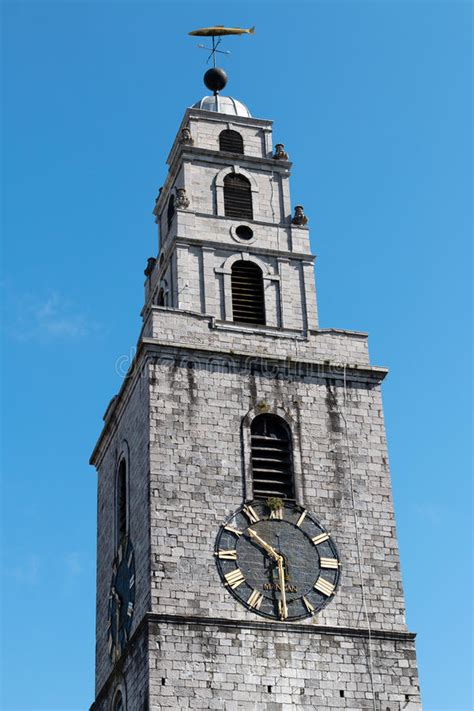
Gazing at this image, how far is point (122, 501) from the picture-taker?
33.2m

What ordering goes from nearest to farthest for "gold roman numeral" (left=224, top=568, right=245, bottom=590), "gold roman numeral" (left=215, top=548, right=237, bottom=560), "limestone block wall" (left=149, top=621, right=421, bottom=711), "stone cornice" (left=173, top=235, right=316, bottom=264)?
"limestone block wall" (left=149, top=621, right=421, bottom=711) < "gold roman numeral" (left=224, top=568, right=245, bottom=590) < "gold roman numeral" (left=215, top=548, right=237, bottom=560) < "stone cornice" (left=173, top=235, right=316, bottom=264)

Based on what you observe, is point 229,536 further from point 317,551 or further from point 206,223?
point 206,223

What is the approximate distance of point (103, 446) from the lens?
117ft

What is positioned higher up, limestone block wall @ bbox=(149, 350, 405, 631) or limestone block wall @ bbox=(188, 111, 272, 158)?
limestone block wall @ bbox=(188, 111, 272, 158)

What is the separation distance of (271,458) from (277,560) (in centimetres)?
274

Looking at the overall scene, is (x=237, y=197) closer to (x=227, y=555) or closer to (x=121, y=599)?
(x=227, y=555)

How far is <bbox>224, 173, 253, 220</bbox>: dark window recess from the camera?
119ft

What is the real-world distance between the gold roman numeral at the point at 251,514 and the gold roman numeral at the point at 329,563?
1.70m

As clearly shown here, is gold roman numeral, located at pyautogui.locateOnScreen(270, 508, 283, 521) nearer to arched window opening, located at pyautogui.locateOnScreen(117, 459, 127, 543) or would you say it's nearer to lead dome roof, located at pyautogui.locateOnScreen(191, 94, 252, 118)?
arched window opening, located at pyautogui.locateOnScreen(117, 459, 127, 543)

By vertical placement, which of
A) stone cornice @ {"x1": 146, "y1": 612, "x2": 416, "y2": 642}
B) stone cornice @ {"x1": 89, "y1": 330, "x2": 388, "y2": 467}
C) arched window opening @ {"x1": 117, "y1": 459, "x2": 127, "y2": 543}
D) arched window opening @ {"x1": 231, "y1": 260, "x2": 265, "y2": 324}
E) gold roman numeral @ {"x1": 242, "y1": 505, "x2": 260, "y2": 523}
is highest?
arched window opening @ {"x1": 231, "y1": 260, "x2": 265, "y2": 324}

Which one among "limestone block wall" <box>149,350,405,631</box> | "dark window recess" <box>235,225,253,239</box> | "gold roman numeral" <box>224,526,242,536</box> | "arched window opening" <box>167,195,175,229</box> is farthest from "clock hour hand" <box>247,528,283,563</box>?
"arched window opening" <box>167,195,175,229</box>

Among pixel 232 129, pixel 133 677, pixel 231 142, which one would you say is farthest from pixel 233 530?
pixel 232 129

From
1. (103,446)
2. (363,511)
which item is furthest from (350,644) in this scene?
(103,446)

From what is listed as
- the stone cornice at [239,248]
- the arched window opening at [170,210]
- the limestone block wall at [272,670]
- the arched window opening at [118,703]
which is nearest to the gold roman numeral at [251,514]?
the limestone block wall at [272,670]
